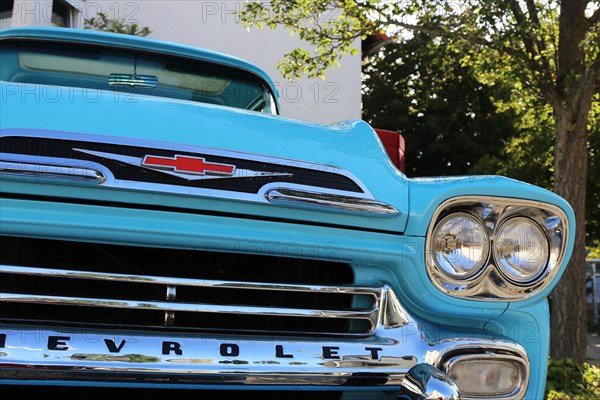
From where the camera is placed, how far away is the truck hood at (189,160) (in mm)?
1559

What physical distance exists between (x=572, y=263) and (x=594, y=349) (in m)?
5.25

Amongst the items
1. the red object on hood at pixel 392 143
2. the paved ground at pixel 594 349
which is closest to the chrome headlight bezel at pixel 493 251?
the red object on hood at pixel 392 143

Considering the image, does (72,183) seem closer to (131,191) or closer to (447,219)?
(131,191)

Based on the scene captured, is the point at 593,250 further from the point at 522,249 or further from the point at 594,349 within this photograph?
the point at 522,249

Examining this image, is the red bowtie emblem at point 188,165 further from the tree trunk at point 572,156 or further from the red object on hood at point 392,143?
the tree trunk at point 572,156

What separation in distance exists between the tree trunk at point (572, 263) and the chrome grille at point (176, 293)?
6.13 meters

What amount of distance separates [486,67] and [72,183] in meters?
6.27

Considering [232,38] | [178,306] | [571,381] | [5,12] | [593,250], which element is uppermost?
[232,38]

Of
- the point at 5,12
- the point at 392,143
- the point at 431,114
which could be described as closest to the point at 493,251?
the point at 392,143

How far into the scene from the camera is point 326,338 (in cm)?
175

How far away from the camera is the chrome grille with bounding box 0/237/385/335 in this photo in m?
1.59

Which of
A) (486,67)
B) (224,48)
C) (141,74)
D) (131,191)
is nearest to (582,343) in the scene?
(486,67)

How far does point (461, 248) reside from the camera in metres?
1.87

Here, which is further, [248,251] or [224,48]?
[224,48]
